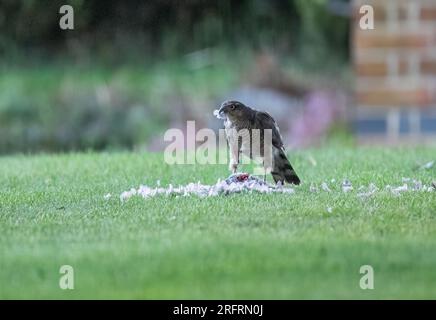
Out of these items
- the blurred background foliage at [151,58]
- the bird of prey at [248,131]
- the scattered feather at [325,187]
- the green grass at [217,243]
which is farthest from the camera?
the blurred background foliage at [151,58]

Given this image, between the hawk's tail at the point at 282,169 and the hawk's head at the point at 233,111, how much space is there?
32 cm

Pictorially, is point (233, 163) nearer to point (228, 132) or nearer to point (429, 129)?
point (228, 132)

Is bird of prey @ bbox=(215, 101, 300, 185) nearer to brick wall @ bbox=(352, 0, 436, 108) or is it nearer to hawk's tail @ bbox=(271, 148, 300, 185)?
hawk's tail @ bbox=(271, 148, 300, 185)

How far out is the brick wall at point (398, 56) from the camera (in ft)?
46.9

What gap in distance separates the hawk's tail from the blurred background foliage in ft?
21.8

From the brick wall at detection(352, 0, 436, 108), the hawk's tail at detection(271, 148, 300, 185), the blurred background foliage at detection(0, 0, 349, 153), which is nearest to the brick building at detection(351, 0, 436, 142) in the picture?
the brick wall at detection(352, 0, 436, 108)

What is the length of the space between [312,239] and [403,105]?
Answer: 8.61 meters

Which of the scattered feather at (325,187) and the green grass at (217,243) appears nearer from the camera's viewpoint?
the green grass at (217,243)

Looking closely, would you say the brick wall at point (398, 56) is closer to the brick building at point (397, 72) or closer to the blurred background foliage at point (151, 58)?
the brick building at point (397, 72)

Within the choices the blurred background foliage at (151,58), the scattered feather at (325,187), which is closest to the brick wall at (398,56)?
the blurred background foliage at (151,58)

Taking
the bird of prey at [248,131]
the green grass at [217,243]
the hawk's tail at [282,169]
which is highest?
the bird of prey at [248,131]

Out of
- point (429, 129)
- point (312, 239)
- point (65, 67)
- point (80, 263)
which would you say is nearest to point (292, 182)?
point (312, 239)

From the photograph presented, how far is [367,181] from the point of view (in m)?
7.84

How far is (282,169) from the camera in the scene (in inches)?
292
